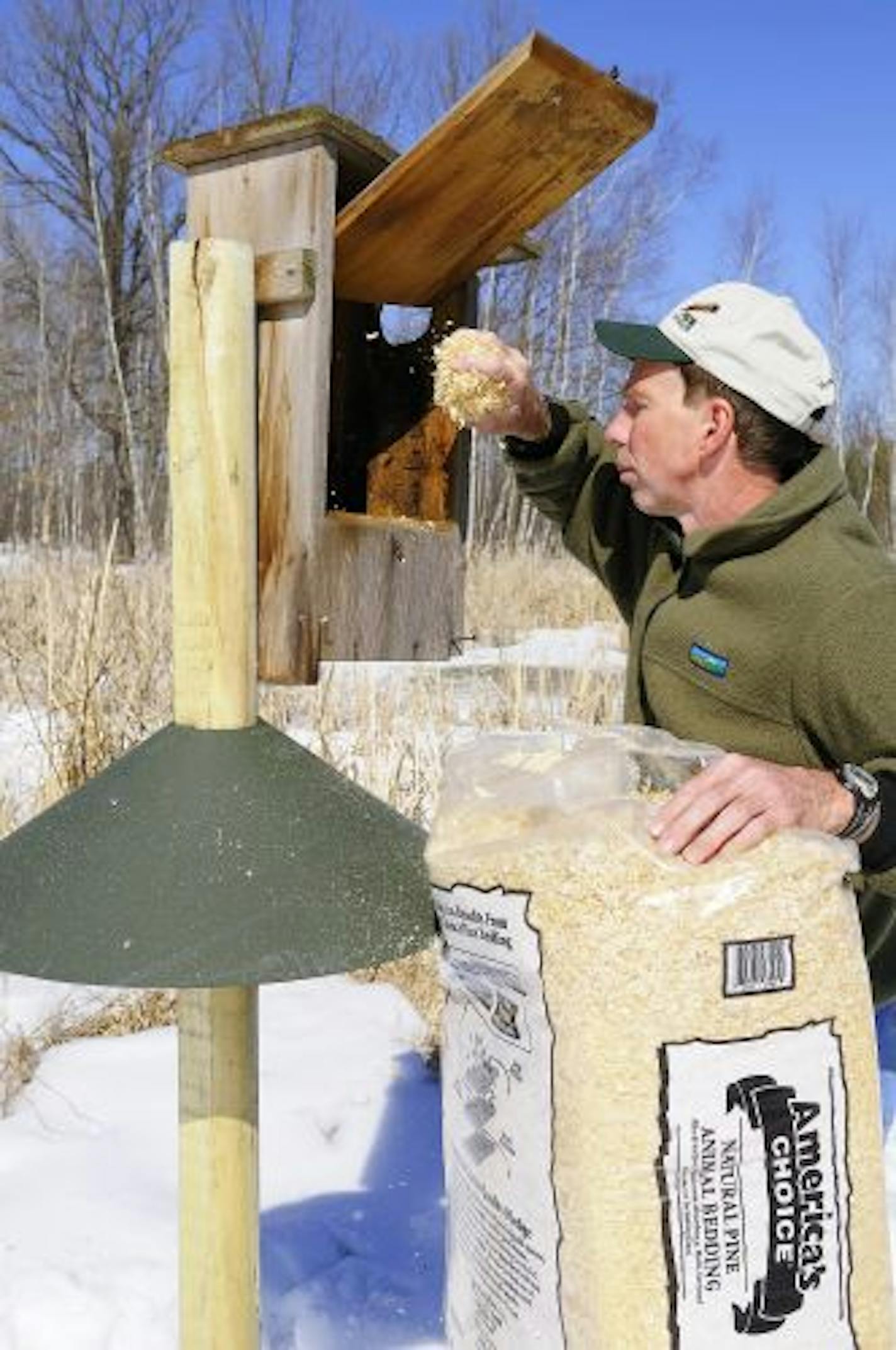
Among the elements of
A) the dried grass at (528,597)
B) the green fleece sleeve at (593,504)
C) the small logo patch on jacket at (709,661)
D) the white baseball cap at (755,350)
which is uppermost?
the white baseball cap at (755,350)

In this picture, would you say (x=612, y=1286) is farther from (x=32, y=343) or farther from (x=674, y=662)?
(x=32, y=343)

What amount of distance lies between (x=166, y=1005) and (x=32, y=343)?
19975 millimetres

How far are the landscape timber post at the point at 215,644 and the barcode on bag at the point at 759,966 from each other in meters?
0.53

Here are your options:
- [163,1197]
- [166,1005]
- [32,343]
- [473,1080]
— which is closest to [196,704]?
[473,1080]

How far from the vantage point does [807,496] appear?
1.59 meters

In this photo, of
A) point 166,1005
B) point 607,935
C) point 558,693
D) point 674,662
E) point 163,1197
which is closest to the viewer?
point 607,935

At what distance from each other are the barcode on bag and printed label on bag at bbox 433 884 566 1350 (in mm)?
166

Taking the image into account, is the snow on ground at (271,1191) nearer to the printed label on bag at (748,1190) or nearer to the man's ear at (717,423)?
the printed label on bag at (748,1190)

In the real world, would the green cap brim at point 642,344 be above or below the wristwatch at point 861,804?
above

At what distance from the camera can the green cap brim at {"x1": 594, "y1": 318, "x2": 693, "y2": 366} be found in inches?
63.2

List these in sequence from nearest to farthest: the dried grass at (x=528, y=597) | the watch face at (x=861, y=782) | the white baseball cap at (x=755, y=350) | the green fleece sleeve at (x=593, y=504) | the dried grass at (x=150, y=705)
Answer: the watch face at (x=861, y=782), the white baseball cap at (x=755, y=350), the green fleece sleeve at (x=593, y=504), the dried grass at (x=150, y=705), the dried grass at (x=528, y=597)

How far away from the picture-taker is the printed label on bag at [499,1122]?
1.20 meters

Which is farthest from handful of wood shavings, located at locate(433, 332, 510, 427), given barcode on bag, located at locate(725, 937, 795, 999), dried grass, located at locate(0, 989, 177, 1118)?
dried grass, located at locate(0, 989, 177, 1118)

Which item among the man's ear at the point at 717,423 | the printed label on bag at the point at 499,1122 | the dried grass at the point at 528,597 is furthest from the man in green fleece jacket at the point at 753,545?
the dried grass at the point at 528,597
